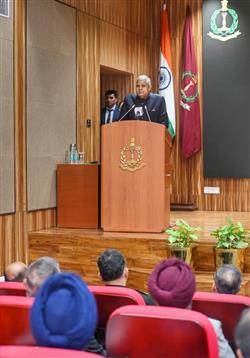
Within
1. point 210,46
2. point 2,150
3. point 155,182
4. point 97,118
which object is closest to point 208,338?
point 155,182

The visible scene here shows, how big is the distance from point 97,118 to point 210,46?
→ 85.5 inches

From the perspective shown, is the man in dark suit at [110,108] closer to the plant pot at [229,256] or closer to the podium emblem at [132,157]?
the podium emblem at [132,157]

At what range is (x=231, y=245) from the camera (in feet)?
15.6

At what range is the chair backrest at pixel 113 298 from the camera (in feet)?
7.32

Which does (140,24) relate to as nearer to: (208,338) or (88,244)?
(88,244)

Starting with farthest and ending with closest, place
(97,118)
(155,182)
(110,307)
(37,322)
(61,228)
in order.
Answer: (97,118), (61,228), (155,182), (110,307), (37,322)

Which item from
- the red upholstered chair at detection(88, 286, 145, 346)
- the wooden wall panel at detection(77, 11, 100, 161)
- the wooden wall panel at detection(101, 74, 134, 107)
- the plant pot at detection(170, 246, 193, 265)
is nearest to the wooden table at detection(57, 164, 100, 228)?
the wooden wall panel at detection(77, 11, 100, 161)

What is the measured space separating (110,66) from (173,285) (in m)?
5.84

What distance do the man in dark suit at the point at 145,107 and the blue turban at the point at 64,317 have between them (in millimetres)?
4183

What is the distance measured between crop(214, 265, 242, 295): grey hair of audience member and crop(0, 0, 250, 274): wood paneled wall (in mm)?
3252

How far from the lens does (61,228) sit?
602cm

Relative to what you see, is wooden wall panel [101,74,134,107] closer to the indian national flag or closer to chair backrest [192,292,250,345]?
the indian national flag

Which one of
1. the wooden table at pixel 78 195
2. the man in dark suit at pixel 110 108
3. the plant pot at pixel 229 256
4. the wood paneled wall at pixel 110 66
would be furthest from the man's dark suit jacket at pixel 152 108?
the man in dark suit at pixel 110 108

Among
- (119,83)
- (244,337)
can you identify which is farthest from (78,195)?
(244,337)
